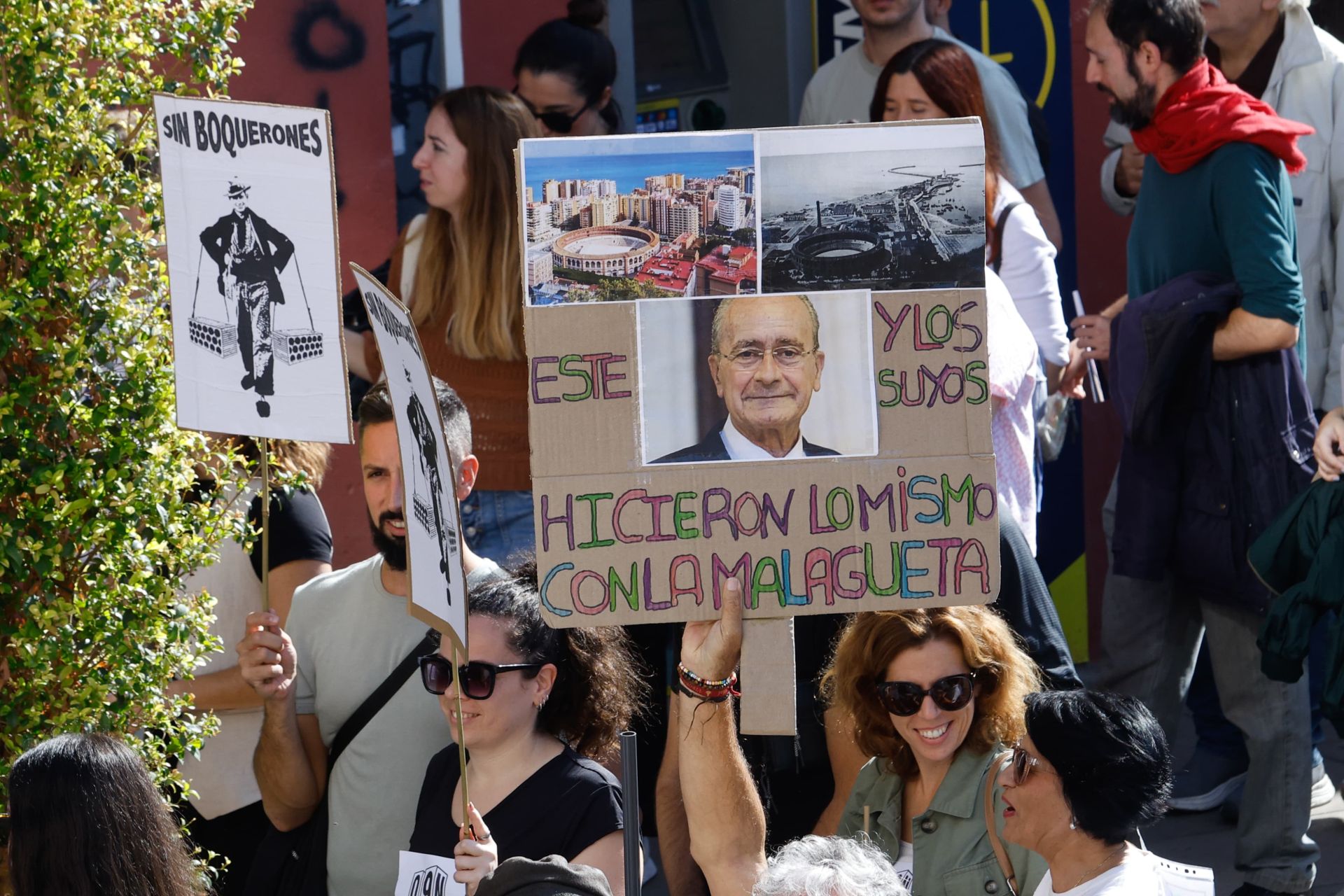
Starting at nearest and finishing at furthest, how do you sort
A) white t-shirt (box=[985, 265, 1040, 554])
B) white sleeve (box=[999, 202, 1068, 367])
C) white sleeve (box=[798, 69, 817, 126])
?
white t-shirt (box=[985, 265, 1040, 554])
white sleeve (box=[999, 202, 1068, 367])
white sleeve (box=[798, 69, 817, 126])

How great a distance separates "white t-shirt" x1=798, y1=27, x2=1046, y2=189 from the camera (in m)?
6.28

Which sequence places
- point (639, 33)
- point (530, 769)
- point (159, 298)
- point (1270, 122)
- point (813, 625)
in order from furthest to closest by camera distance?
point (639, 33), point (1270, 122), point (813, 625), point (159, 298), point (530, 769)

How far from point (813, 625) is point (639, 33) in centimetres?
531

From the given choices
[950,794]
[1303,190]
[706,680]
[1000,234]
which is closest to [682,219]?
[706,680]

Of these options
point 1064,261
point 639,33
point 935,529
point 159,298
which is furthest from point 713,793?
point 639,33

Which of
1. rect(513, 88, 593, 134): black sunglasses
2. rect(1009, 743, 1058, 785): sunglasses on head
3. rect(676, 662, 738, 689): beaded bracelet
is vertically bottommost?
rect(1009, 743, 1058, 785): sunglasses on head

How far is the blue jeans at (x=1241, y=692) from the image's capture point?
4.62m

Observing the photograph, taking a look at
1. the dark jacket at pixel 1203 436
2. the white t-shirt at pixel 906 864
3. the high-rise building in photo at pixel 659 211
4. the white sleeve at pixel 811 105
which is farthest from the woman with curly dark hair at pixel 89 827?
the white sleeve at pixel 811 105

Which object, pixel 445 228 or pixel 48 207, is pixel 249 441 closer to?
pixel 48 207

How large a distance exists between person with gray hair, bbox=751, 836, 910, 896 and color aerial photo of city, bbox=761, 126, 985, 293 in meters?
0.90

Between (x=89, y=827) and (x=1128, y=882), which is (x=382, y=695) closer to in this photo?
(x=89, y=827)

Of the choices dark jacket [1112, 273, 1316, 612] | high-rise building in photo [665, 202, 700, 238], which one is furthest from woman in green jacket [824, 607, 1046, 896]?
dark jacket [1112, 273, 1316, 612]

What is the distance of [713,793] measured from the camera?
114 inches

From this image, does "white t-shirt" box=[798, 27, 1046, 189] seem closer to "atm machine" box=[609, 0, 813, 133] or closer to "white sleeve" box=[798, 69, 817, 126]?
"white sleeve" box=[798, 69, 817, 126]
